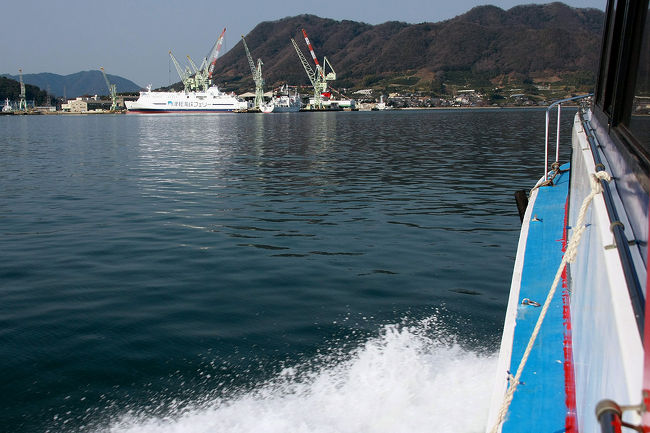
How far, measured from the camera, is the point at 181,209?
14.0 m

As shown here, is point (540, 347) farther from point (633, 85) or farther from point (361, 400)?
point (633, 85)

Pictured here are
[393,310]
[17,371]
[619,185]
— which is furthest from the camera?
[393,310]

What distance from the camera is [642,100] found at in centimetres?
307

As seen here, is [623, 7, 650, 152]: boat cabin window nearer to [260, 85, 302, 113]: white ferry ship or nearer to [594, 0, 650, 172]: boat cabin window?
[594, 0, 650, 172]: boat cabin window

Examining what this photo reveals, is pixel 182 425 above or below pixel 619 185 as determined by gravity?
below

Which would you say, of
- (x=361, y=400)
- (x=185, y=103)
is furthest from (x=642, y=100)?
(x=185, y=103)

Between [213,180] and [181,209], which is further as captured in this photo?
[213,180]

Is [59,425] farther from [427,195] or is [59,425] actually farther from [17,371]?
[427,195]

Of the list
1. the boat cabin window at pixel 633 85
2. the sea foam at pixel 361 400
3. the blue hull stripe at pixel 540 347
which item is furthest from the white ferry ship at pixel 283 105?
the boat cabin window at pixel 633 85

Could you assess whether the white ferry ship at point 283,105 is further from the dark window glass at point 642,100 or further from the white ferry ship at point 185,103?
the dark window glass at point 642,100

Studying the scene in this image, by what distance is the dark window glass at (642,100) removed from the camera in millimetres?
2819

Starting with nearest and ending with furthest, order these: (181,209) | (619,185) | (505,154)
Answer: (619,185) < (181,209) < (505,154)

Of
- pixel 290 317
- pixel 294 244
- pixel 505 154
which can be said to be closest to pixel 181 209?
pixel 294 244

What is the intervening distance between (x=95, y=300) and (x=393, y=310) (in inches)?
154
